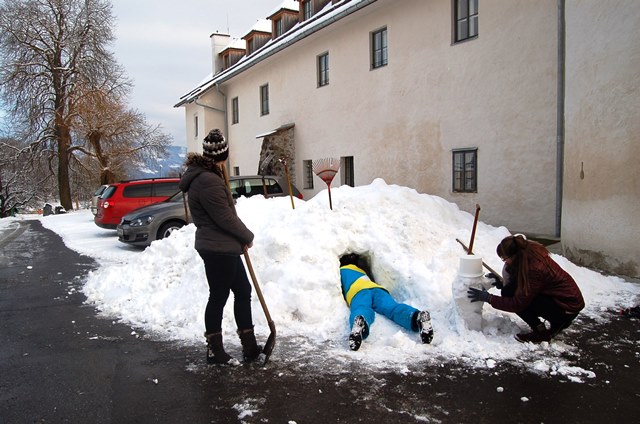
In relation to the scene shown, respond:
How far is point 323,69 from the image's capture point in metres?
17.6

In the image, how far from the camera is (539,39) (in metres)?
9.88

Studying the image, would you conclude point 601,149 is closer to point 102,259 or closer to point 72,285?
point 72,285

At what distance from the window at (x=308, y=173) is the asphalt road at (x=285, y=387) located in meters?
14.3

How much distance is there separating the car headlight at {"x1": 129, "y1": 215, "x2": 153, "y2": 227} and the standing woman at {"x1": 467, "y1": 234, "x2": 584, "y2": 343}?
856 cm

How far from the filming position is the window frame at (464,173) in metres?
11.5

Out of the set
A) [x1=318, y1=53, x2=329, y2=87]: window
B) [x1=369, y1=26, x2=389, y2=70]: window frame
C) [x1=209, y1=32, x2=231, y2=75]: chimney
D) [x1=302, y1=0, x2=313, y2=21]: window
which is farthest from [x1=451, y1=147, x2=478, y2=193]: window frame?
[x1=209, y1=32, x2=231, y2=75]: chimney

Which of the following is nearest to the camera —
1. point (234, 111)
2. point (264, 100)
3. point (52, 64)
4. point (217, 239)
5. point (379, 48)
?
point (217, 239)

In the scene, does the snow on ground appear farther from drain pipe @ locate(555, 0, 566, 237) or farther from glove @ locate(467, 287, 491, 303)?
drain pipe @ locate(555, 0, 566, 237)

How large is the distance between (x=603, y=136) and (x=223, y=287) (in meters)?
6.11

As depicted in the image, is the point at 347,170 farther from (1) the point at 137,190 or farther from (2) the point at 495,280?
(2) the point at 495,280

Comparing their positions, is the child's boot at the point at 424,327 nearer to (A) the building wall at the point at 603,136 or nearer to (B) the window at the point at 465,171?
(A) the building wall at the point at 603,136

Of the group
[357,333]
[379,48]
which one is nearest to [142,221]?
[357,333]

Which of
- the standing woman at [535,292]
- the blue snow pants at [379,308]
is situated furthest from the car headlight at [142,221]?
the standing woman at [535,292]

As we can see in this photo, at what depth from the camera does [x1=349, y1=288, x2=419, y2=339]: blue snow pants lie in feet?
14.7
